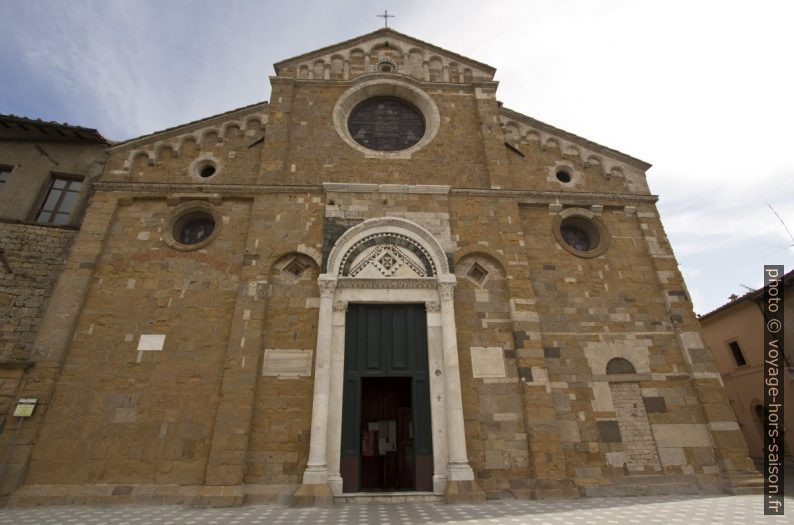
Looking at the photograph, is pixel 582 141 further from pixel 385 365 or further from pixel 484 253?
pixel 385 365

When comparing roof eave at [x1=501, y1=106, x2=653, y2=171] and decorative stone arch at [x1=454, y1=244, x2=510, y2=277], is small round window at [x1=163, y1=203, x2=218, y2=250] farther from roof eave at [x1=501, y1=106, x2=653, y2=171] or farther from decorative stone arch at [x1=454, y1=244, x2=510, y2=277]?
roof eave at [x1=501, y1=106, x2=653, y2=171]

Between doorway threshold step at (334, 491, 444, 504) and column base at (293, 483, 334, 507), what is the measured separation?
0.72 ft

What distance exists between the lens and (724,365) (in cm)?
1806

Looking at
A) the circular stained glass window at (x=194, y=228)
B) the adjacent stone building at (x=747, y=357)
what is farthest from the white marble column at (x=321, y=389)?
the adjacent stone building at (x=747, y=357)

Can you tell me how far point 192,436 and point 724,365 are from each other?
824 inches

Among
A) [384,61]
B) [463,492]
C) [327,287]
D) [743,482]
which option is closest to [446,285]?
[327,287]

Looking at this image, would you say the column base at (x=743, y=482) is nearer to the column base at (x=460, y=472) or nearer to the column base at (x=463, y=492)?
the column base at (x=463, y=492)

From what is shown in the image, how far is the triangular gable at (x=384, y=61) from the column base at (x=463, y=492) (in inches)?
443

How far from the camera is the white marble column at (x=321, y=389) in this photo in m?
7.54

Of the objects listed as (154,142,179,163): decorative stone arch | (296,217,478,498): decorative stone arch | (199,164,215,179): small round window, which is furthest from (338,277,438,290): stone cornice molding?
(154,142,179,163): decorative stone arch

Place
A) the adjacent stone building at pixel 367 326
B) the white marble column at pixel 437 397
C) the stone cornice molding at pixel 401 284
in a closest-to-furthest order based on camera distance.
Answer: the white marble column at pixel 437 397 < the adjacent stone building at pixel 367 326 < the stone cornice molding at pixel 401 284

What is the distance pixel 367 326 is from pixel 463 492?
370 cm

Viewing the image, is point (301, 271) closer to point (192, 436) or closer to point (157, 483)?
point (192, 436)

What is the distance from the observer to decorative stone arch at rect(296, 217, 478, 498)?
Answer: 7.66 metres
